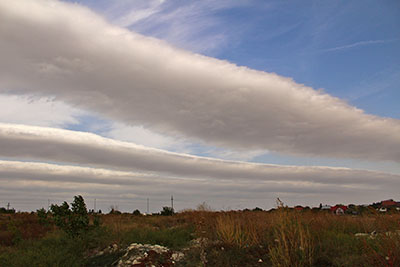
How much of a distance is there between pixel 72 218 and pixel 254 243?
7289mm

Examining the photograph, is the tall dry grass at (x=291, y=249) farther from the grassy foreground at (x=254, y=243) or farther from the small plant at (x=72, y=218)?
the small plant at (x=72, y=218)

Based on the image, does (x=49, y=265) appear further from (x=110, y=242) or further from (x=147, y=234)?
(x=147, y=234)

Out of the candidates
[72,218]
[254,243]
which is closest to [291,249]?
[254,243]

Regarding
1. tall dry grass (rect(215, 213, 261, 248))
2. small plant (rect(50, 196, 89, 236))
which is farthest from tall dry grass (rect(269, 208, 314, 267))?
small plant (rect(50, 196, 89, 236))

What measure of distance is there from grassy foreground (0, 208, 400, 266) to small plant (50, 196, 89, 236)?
0.28m

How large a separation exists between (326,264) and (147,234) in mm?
6659

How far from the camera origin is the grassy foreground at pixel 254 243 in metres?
7.04

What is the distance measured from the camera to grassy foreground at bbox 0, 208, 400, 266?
704 centimetres

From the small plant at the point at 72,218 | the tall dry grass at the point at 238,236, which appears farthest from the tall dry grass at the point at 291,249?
the small plant at the point at 72,218

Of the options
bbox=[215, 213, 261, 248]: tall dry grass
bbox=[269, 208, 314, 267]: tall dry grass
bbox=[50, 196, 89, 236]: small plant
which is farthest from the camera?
bbox=[50, 196, 89, 236]: small plant

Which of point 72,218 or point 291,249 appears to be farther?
point 72,218

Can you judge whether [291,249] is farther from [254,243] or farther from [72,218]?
[72,218]

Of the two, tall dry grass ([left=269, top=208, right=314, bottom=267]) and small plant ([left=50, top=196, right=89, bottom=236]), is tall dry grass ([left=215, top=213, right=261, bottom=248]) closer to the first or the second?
tall dry grass ([left=269, top=208, right=314, bottom=267])

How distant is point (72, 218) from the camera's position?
12797 mm
